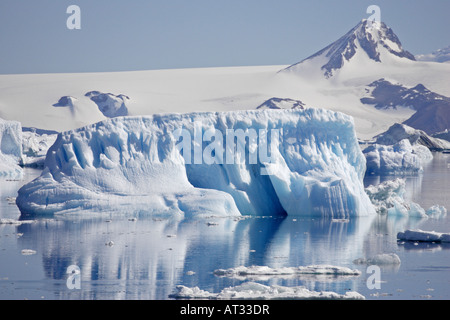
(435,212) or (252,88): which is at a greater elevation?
(252,88)

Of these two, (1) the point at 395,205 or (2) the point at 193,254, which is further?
(1) the point at 395,205

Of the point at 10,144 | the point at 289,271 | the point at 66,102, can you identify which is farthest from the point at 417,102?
the point at 289,271

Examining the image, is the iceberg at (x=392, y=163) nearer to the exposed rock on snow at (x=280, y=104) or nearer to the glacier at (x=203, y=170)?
the glacier at (x=203, y=170)

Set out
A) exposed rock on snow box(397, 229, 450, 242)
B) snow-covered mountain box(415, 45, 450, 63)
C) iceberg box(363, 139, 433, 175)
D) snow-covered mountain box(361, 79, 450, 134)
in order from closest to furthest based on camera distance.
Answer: exposed rock on snow box(397, 229, 450, 242)
iceberg box(363, 139, 433, 175)
snow-covered mountain box(361, 79, 450, 134)
snow-covered mountain box(415, 45, 450, 63)

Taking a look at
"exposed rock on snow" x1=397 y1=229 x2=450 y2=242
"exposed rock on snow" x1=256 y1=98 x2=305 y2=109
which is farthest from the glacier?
"exposed rock on snow" x1=256 y1=98 x2=305 y2=109

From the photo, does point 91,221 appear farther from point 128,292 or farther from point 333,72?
point 333,72

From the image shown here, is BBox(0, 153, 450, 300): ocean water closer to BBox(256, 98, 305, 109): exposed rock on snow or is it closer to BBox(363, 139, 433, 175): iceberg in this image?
BBox(363, 139, 433, 175): iceberg

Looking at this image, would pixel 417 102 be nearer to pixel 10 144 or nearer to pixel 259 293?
pixel 10 144
